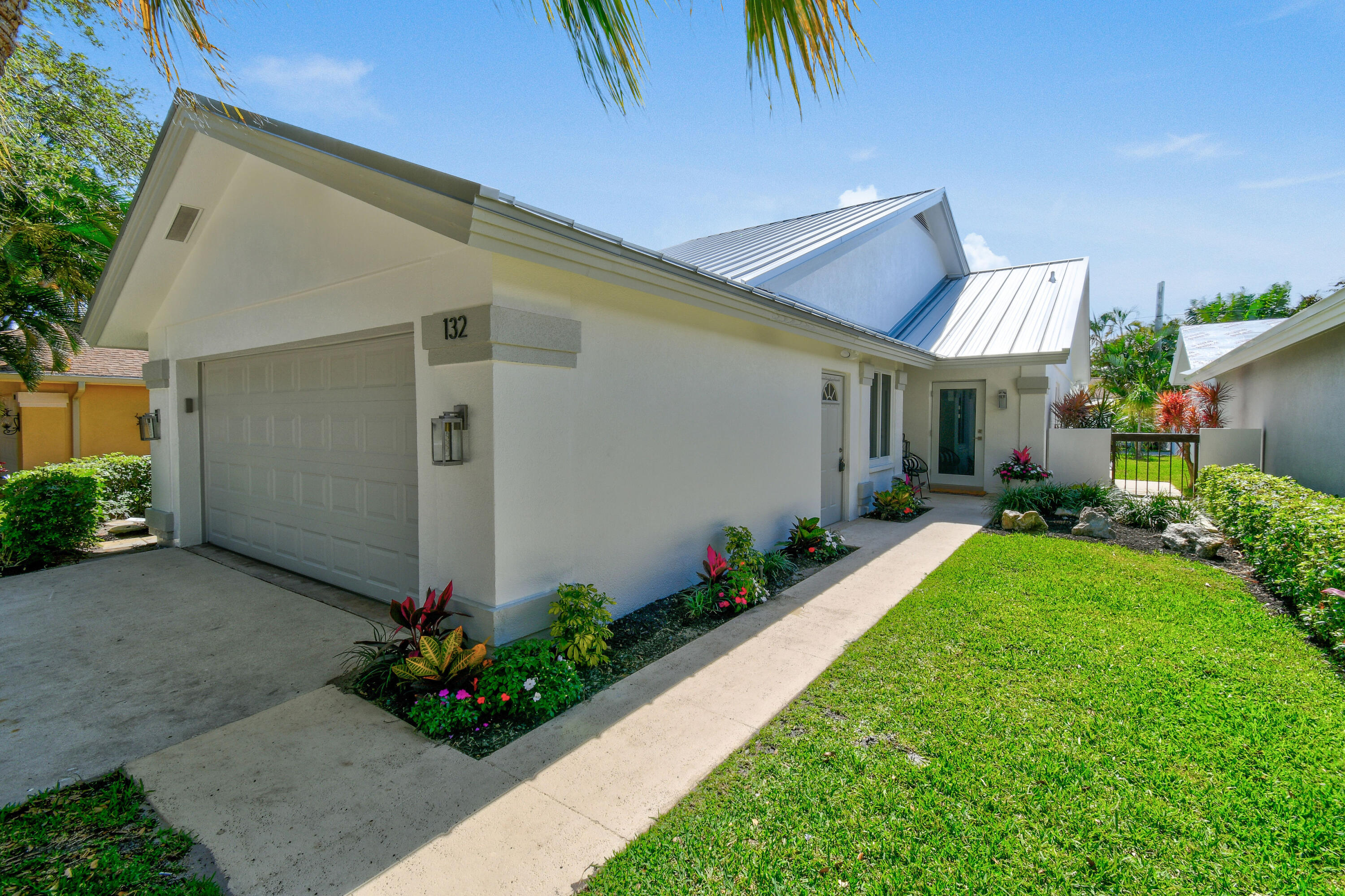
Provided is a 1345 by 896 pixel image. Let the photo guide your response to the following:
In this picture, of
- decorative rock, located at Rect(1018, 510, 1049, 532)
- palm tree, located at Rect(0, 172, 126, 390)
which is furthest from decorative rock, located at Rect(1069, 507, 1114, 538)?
palm tree, located at Rect(0, 172, 126, 390)

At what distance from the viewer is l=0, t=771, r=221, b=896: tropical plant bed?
237 centimetres

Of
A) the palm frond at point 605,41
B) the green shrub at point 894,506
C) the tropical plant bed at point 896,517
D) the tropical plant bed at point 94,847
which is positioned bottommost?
the tropical plant bed at point 94,847

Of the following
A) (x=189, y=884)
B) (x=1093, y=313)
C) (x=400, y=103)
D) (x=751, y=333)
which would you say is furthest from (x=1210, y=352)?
(x=1093, y=313)

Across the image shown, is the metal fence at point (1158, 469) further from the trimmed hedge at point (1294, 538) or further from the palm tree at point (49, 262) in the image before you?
the palm tree at point (49, 262)

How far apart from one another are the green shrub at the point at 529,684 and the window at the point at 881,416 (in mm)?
8081

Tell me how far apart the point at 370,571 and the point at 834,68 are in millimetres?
5590

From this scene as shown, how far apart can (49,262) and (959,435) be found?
16.9 metres

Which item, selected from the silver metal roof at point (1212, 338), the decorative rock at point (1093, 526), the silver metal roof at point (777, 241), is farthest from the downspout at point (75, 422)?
the silver metal roof at point (1212, 338)

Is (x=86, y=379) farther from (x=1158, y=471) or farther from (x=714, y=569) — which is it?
(x=1158, y=471)

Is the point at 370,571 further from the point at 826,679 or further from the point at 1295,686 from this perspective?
the point at 1295,686

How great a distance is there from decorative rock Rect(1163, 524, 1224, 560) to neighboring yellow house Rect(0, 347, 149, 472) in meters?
18.6

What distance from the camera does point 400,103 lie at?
10.9 ft

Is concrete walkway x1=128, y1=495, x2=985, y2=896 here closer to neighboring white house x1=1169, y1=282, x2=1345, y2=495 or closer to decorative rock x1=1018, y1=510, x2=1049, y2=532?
decorative rock x1=1018, y1=510, x2=1049, y2=532

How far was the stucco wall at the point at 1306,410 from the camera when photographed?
7.95 m
